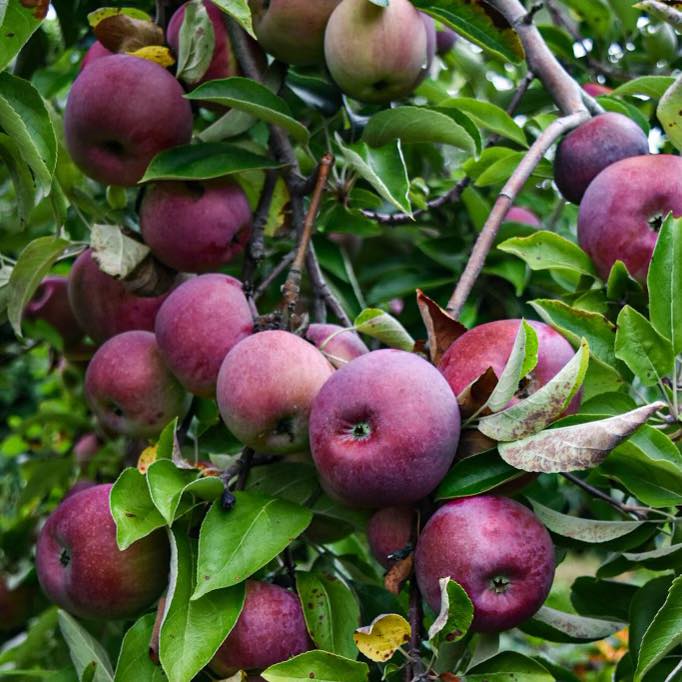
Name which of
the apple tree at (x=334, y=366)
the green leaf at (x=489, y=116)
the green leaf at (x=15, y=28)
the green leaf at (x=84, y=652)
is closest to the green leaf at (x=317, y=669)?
the apple tree at (x=334, y=366)

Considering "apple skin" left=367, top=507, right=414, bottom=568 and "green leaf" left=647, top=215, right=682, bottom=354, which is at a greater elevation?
"green leaf" left=647, top=215, right=682, bottom=354

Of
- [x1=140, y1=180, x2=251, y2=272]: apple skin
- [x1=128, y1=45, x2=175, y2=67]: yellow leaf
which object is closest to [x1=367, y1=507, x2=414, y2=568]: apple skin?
[x1=140, y1=180, x2=251, y2=272]: apple skin

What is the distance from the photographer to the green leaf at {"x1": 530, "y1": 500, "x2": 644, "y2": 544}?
40.9 inches

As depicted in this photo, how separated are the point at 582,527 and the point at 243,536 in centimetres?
38

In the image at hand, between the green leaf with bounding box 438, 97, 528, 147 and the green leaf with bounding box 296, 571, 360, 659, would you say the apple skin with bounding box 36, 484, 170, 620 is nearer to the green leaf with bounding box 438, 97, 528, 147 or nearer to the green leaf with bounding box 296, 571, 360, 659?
the green leaf with bounding box 296, 571, 360, 659

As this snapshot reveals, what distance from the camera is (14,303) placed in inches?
54.1

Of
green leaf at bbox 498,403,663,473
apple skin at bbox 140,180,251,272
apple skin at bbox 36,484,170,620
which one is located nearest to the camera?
green leaf at bbox 498,403,663,473

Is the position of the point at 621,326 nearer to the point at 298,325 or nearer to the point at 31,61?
the point at 298,325

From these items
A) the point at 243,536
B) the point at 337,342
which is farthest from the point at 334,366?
the point at 243,536

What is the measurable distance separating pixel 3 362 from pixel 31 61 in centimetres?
67

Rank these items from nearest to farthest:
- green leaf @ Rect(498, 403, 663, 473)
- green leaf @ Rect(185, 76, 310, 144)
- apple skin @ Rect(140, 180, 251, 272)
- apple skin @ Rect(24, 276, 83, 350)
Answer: green leaf @ Rect(498, 403, 663, 473)
green leaf @ Rect(185, 76, 310, 144)
apple skin @ Rect(140, 180, 251, 272)
apple skin @ Rect(24, 276, 83, 350)

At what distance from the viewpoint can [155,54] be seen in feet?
4.47

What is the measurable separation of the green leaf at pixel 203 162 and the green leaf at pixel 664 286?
0.55 metres

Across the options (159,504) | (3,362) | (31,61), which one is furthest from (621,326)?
(3,362)
